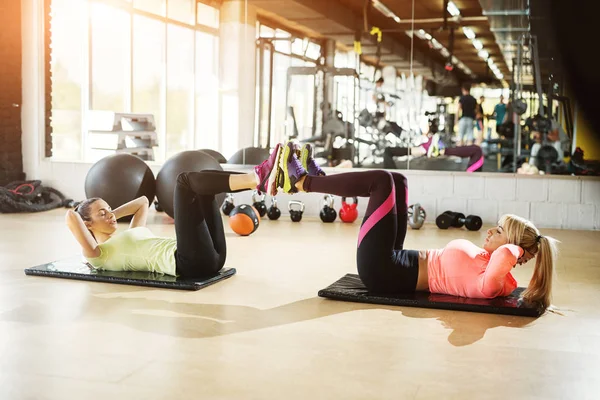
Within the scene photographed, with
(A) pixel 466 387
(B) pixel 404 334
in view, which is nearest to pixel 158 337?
(B) pixel 404 334

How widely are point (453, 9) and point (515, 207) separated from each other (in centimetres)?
221

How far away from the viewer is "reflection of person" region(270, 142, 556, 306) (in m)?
3.15

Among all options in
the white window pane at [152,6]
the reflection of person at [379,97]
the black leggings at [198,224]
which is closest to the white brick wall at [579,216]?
the reflection of person at [379,97]

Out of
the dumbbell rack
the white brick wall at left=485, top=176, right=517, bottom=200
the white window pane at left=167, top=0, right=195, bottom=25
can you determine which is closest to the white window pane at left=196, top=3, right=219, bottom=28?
the white window pane at left=167, top=0, right=195, bottom=25

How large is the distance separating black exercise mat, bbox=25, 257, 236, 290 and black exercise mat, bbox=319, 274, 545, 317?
2.32ft

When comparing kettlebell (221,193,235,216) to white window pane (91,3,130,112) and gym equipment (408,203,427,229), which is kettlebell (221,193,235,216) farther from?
white window pane (91,3,130,112)

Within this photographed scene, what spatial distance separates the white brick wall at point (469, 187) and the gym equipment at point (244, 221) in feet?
8.51

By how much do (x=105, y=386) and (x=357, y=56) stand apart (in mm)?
5970

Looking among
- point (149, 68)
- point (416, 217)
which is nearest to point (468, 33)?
point (416, 217)

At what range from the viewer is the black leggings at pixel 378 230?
326cm

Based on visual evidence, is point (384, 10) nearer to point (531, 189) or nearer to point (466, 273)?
point (531, 189)

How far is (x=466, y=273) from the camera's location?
132 inches

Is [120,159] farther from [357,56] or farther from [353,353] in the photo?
[353,353]

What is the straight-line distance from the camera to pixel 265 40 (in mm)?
8078
